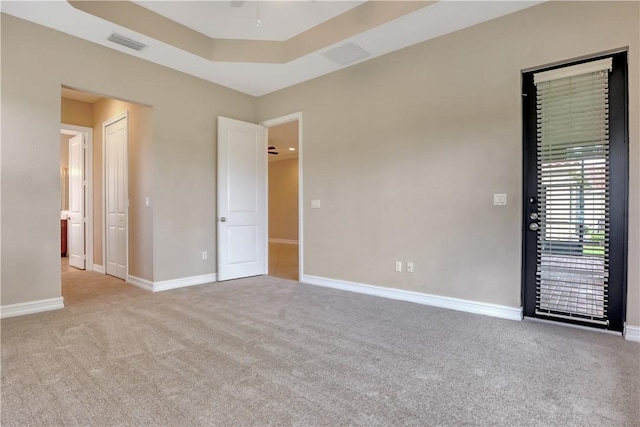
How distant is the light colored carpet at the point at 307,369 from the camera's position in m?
1.63

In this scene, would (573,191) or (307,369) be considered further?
(573,191)

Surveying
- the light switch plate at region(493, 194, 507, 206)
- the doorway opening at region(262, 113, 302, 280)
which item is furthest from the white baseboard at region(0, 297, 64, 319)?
the doorway opening at region(262, 113, 302, 280)

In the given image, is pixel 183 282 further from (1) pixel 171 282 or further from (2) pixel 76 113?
(2) pixel 76 113

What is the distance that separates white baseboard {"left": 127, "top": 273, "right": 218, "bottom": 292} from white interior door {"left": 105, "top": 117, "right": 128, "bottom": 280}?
1.63ft

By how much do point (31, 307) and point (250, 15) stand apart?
3.66 m

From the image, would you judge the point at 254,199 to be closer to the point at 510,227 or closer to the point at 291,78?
the point at 291,78

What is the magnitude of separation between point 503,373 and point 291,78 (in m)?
4.11

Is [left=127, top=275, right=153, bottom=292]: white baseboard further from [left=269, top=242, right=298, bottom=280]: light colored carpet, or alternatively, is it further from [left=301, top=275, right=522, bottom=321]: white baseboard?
[left=301, top=275, right=522, bottom=321]: white baseboard

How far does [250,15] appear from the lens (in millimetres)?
3461

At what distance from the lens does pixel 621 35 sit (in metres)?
2.59

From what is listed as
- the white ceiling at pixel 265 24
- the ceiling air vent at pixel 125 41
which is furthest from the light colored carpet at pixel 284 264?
the ceiling air vent at pixel 125 41

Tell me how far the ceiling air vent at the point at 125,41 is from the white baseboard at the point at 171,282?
2.77 m

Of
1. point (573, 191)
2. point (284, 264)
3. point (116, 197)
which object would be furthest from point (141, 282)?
point (573, 191)

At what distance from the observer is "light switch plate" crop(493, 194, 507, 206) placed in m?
3.05
